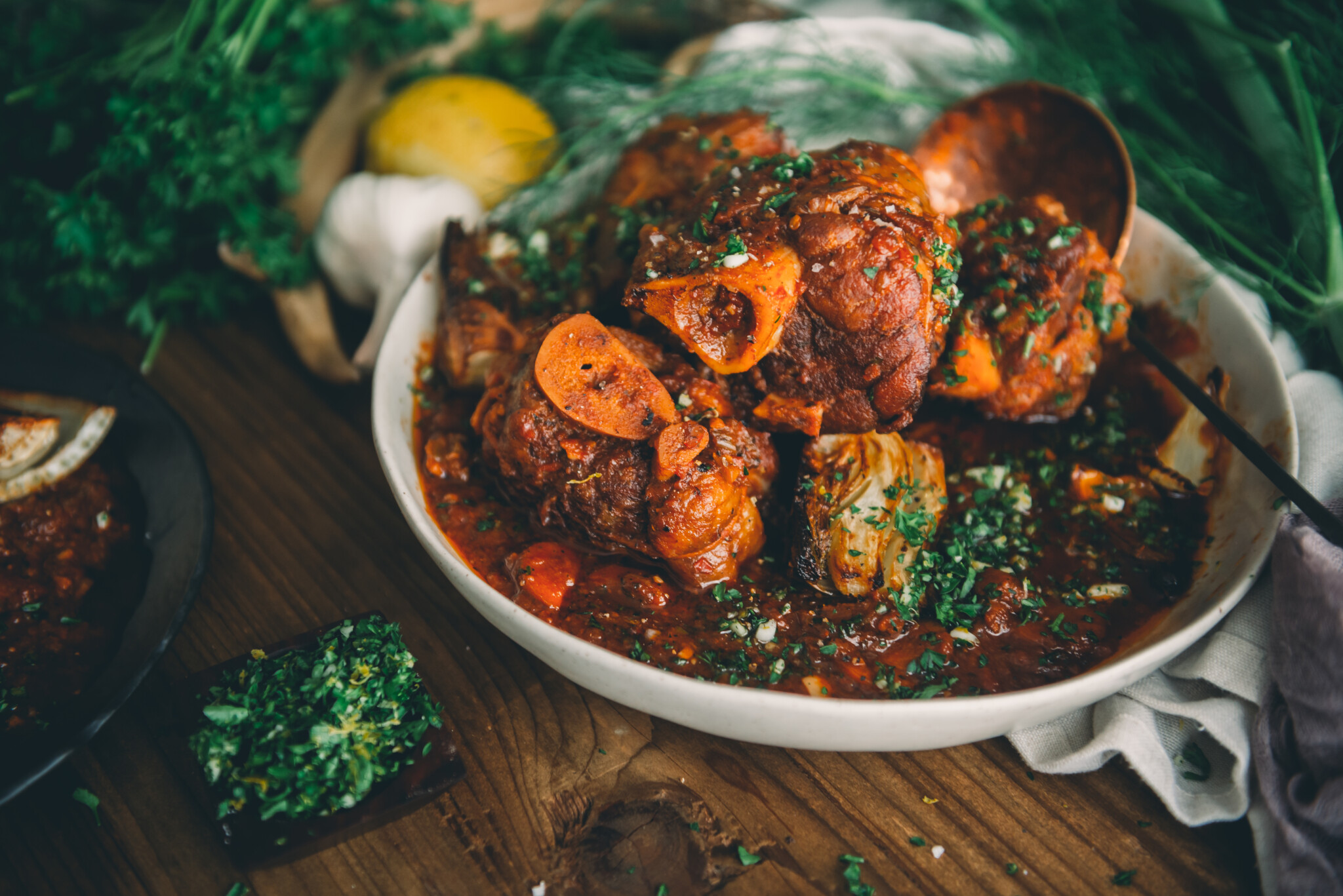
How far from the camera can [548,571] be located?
248 cm

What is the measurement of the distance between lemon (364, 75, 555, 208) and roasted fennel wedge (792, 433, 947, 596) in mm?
2032

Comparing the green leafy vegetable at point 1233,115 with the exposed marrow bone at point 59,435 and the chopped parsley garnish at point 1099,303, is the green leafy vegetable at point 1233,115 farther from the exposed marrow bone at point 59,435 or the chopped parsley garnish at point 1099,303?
the exposed marrow bone at point 59,435

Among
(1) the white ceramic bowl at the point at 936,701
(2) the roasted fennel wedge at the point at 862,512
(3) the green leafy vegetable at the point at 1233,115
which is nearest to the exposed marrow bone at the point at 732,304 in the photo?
(2) the roasted fennel wedge at the point at 862,512

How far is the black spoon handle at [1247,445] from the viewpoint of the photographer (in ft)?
7.02

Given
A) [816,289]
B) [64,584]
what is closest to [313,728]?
[64,584]

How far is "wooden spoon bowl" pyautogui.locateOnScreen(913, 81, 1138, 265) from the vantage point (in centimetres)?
307

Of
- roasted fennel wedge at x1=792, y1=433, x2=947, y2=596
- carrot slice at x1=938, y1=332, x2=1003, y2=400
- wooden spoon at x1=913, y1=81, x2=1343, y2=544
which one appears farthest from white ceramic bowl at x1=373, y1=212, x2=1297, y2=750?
carrot slice at x1=938, y1=332, x2=1003, y2=400

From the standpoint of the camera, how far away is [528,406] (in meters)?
2.40

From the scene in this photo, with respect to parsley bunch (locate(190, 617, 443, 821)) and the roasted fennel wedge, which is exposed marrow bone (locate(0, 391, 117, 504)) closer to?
parsley bunch (locate(190, 617, 443, 821))

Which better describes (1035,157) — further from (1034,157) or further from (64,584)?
(64,584)

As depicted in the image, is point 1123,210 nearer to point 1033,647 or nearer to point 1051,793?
point 1033,647

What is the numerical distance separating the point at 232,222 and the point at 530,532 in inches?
79.8

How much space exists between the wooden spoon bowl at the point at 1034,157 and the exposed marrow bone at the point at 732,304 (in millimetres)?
1295

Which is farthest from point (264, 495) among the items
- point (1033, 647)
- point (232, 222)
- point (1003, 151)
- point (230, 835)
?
point (1003, 151)
